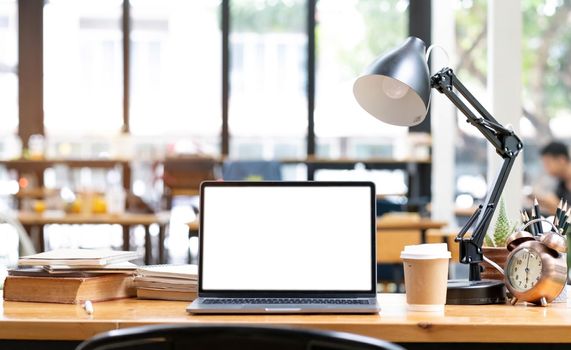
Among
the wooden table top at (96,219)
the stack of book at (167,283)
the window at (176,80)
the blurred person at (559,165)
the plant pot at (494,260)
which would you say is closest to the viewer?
the stack of book at (167,283)

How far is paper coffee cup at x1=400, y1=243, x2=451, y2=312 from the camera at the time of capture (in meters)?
1.89

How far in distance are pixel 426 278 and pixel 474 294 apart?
199 millimetres

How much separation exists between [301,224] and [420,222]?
13.2 feet

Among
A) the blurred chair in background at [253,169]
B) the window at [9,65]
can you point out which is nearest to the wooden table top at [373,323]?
the blurred chair in background at [253,169]

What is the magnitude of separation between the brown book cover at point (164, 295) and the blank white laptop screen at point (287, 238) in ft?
0.37

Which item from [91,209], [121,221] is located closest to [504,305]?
[121,221]

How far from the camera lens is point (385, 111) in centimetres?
222

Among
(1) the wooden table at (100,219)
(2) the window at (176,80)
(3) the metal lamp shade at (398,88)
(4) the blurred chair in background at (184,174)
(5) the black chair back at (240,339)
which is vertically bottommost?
(1) the wooden table at (100,219)

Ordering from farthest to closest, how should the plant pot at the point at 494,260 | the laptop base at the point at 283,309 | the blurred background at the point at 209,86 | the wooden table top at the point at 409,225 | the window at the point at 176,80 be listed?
the window at the point at 176,80 < the blurred background at the point at 209,86 < the wooden table top at the point at 409,225 < the plant pot at the point at 494,260 < the laptop base at the point at 283,309

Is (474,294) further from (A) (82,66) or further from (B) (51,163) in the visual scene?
(A) (82,66)

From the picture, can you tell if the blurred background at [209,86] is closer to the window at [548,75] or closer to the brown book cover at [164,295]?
the window at [548,75]

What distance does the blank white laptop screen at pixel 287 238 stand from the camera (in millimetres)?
1964

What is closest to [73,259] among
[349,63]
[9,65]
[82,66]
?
[349,63]

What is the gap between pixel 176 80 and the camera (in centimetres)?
943
